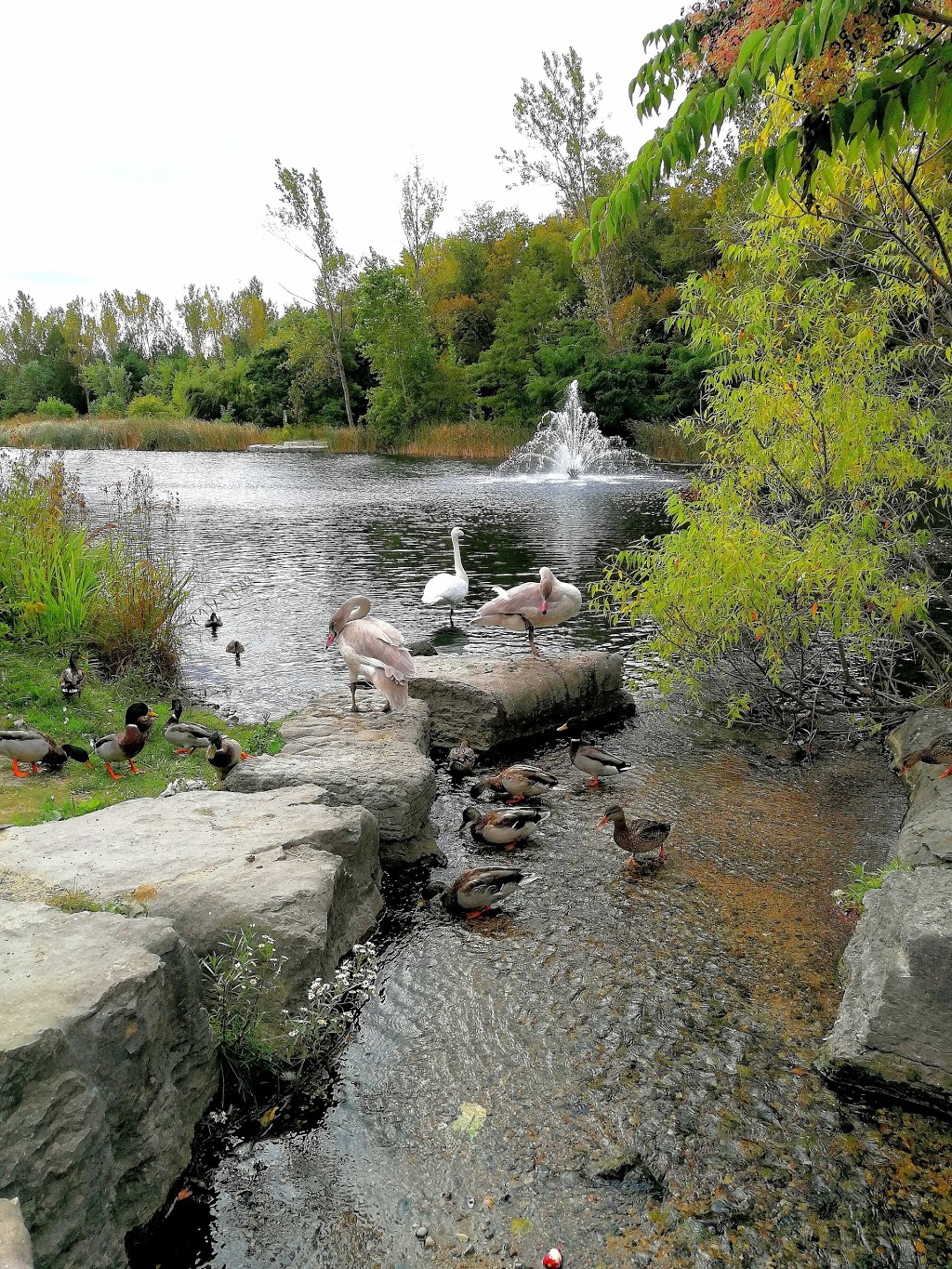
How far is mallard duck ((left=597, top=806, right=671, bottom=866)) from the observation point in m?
5.89

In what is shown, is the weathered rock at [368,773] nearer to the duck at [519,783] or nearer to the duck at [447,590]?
the duck at [519,783]

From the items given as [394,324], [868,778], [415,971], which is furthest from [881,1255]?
[394,324]

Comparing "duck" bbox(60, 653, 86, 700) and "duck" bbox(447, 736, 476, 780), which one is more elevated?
"duck" bbox(60, 653, 86, 700)

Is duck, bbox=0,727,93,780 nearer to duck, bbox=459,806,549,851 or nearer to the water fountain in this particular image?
duck, bbox=459,806,549,851

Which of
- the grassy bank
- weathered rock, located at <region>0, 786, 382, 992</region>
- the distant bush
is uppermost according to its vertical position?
the distant bush

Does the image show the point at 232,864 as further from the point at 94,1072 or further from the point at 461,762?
the point at 461,762

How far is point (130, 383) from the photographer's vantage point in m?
78.9

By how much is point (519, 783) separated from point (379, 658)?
1803 mm

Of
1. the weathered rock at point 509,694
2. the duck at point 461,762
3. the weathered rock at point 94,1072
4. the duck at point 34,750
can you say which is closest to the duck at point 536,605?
the weathered rock at point 509,694

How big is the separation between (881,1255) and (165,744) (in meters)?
6.49

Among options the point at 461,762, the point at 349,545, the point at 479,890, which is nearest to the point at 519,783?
the point at 461,762

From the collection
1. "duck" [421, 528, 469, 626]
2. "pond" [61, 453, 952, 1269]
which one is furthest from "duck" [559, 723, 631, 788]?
"duck" [421, 528, 469, 626]

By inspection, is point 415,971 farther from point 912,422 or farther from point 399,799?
point 912,422

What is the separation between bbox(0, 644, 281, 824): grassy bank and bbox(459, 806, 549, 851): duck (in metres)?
2.30
